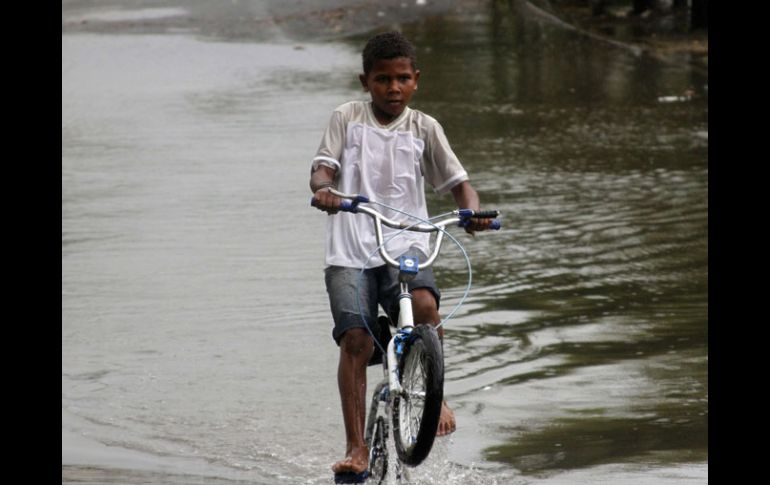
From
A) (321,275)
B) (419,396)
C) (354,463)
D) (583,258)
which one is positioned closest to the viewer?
(419,396)

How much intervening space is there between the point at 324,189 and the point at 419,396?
0.82 metres

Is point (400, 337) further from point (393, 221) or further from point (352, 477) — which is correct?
point (352, 477)

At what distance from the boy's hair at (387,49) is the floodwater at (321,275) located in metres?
1.65

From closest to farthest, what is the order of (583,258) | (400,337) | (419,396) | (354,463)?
(419,396) < (400,337) < (354,463) < (583,258)

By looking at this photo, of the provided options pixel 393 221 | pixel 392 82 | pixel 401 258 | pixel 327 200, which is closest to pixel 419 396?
pixel 401 258

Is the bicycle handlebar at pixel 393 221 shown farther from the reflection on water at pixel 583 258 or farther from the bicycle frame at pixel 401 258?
the reflection on water at pixel 583 258

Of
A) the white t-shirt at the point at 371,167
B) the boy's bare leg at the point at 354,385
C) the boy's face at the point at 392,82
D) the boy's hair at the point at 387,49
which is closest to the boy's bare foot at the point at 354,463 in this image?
the boy's bare leg at the point at 354,385

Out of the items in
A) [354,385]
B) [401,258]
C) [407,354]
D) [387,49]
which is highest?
[387,49]

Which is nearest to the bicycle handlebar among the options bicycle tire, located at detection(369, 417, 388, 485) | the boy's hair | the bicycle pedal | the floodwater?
the boy's hair

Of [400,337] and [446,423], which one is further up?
[400,337]

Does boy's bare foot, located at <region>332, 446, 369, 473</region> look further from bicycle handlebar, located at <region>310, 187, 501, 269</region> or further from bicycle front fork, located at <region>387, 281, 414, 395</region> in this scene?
bicycle handlebar, located at <region>310, 187, 501, 269</region>

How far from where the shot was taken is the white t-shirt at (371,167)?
5.97 metres

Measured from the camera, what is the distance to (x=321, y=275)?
995cm

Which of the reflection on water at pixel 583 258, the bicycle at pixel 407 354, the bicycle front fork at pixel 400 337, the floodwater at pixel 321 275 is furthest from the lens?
the reflection on water at pixel 583 258
